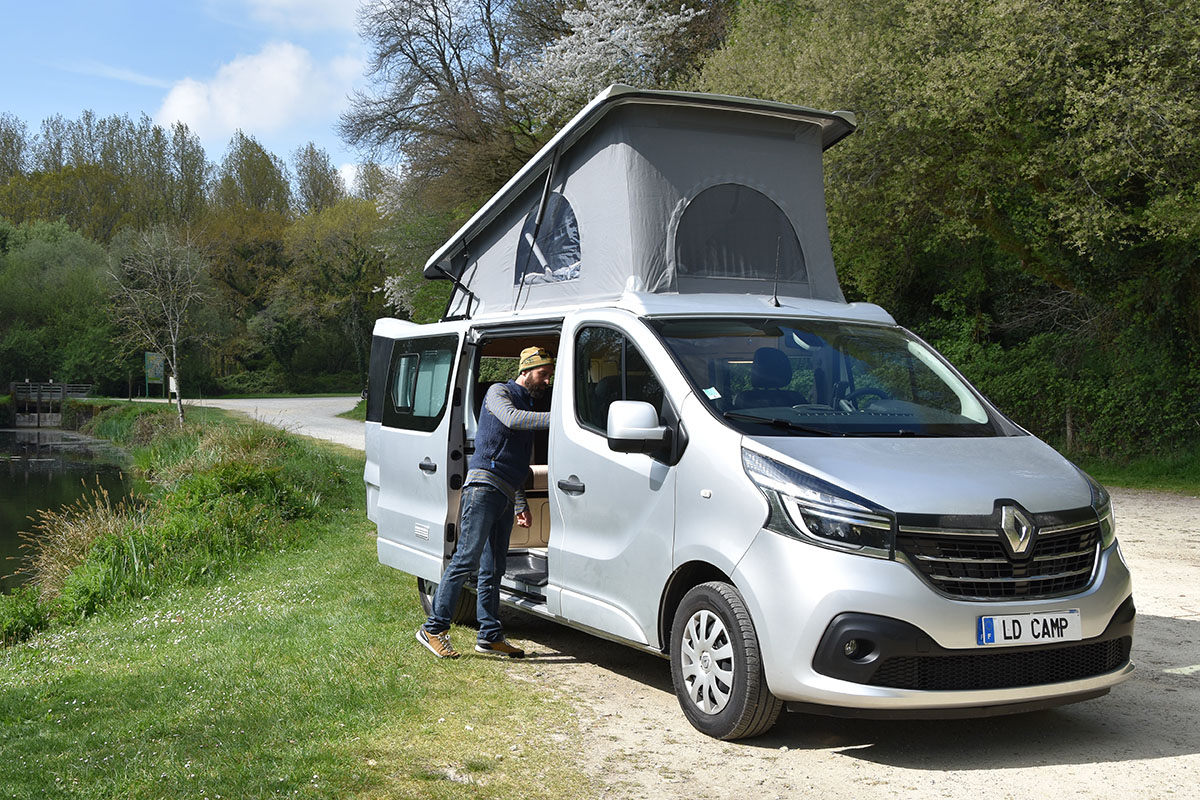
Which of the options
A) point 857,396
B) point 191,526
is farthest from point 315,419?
point 857,396

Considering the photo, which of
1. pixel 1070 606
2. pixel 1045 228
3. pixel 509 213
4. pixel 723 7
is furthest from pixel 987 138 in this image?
pixel 723 7

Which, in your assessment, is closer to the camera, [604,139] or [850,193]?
[604,139]

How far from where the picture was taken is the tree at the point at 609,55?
35250 millimetres

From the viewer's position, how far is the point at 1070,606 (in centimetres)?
499

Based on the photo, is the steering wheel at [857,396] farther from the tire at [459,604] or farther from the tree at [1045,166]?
the tree at [1045,166]

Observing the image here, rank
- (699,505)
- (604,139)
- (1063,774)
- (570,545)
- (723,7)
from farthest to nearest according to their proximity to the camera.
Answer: (723,7)
(604,139)
(570,545)
(699,505)
(1063,774)

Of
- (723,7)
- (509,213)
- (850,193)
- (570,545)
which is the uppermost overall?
(723,7)

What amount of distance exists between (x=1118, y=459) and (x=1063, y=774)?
51.6 feet

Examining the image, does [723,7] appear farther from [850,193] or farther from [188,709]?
[188,709]

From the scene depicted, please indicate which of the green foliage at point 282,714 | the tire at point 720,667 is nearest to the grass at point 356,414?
the green foliage at point 282,714

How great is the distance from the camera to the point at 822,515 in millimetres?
4863

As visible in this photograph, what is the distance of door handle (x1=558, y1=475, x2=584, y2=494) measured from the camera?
6.40 meters

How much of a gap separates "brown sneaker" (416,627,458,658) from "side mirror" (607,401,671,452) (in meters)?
2.23

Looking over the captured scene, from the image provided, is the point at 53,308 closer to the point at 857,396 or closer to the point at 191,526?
the point at 191,526
